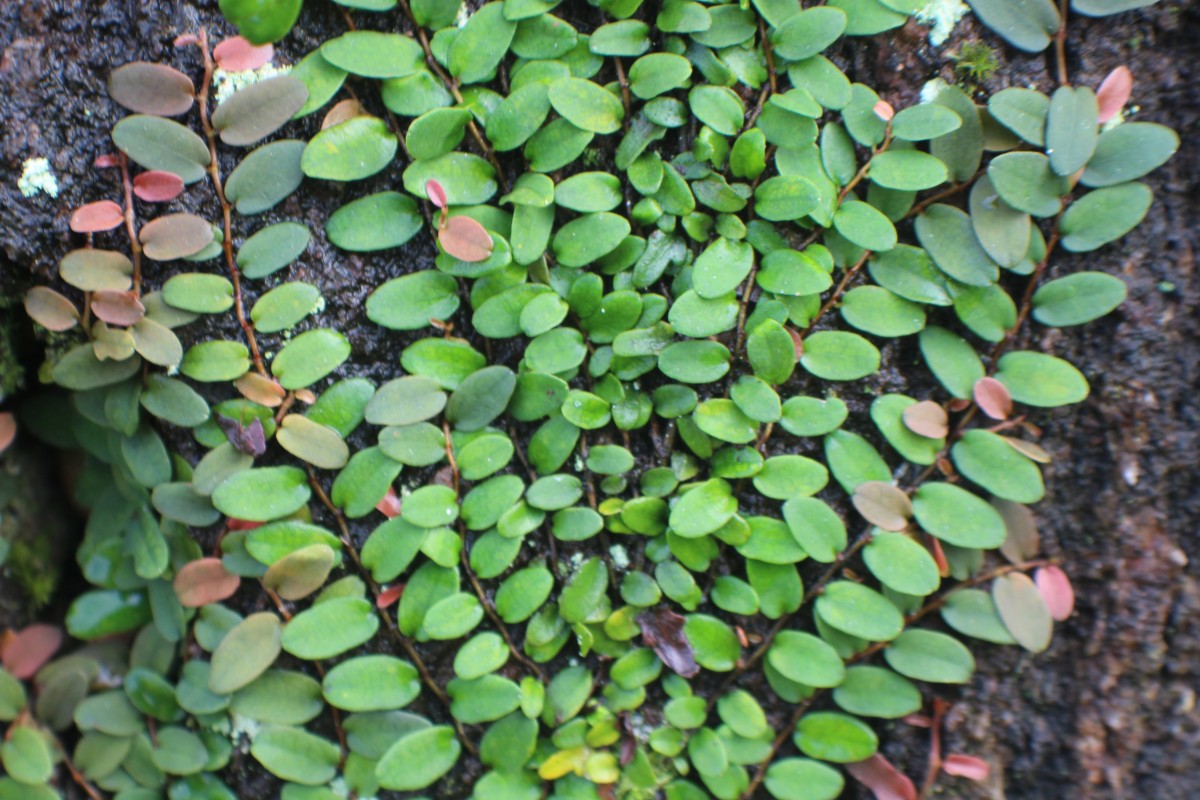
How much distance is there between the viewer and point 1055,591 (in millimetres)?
1090

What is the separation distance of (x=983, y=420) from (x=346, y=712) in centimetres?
104

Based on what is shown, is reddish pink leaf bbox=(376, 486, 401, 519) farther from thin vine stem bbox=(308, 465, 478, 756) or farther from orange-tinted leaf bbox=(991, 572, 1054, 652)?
orange-tinted leaf bbox=(991, 572, 1054, 652)

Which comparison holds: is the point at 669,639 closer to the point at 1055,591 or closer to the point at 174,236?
the point at 1055,591

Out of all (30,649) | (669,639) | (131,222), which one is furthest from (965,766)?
(30,649)

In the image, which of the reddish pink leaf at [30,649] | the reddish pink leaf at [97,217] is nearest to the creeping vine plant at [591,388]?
the reddish pink leaf at [97,217]

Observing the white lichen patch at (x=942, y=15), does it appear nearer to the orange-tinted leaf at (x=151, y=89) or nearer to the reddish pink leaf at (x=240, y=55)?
the reddish pink leaf at (x=240, y=55)

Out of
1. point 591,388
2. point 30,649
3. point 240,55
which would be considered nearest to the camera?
point 240,55

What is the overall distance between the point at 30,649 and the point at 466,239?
3.47 ft

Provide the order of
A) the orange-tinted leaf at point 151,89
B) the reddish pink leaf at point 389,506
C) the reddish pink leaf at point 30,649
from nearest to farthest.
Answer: the orange-tinted leaf at point 151,89
the reddish pink leaf at point 389,506
the reddish pink leaf at point 30,649

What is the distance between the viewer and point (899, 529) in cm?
107

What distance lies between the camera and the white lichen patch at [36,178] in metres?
0.99

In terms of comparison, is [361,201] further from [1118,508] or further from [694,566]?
[1118,508]

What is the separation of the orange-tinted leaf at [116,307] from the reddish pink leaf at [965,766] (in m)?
1.33

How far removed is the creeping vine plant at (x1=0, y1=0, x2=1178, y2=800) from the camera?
1.00m
